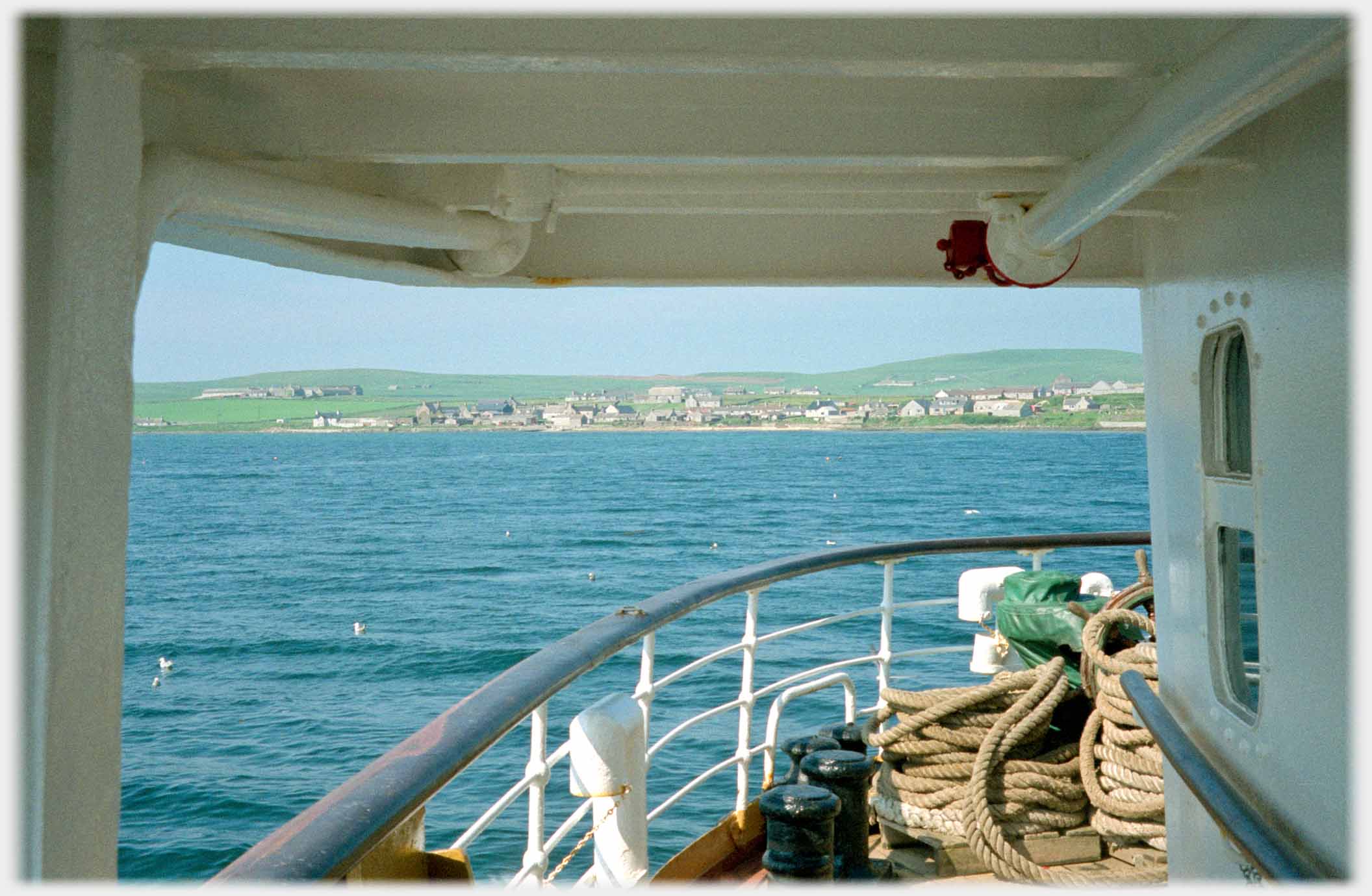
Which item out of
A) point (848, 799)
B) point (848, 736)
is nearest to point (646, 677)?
point (848, 799)

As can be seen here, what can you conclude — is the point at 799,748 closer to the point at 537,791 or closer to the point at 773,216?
the point at 537,791

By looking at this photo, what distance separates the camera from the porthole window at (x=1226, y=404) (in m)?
2.06

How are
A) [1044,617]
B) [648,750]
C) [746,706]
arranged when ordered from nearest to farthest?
[648,750], [746,706], [1044,617]

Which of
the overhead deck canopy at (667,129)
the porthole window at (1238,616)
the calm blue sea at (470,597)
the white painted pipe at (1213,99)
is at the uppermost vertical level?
the overhead deck canopy at (667,129)

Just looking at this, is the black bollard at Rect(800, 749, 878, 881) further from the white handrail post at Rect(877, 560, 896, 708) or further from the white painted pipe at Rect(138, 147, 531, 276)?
the white painted pipe at Rect(138, 147, 531, 276)

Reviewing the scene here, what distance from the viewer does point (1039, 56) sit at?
130 centimetres

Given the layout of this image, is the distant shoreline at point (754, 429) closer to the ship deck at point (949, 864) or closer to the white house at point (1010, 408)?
the white house at point (1010, 408)

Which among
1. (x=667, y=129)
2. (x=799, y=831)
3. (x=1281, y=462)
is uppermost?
(x=667, y=129)

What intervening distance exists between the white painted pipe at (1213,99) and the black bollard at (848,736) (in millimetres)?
2086

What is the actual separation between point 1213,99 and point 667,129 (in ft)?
2.65

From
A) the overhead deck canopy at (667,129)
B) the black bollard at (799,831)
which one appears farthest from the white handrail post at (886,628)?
the overhead deck canopy at (667,129)

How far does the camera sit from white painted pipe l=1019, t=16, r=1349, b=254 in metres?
1.05

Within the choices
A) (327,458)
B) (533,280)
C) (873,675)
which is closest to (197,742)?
(873,675)

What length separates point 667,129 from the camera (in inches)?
67.5
